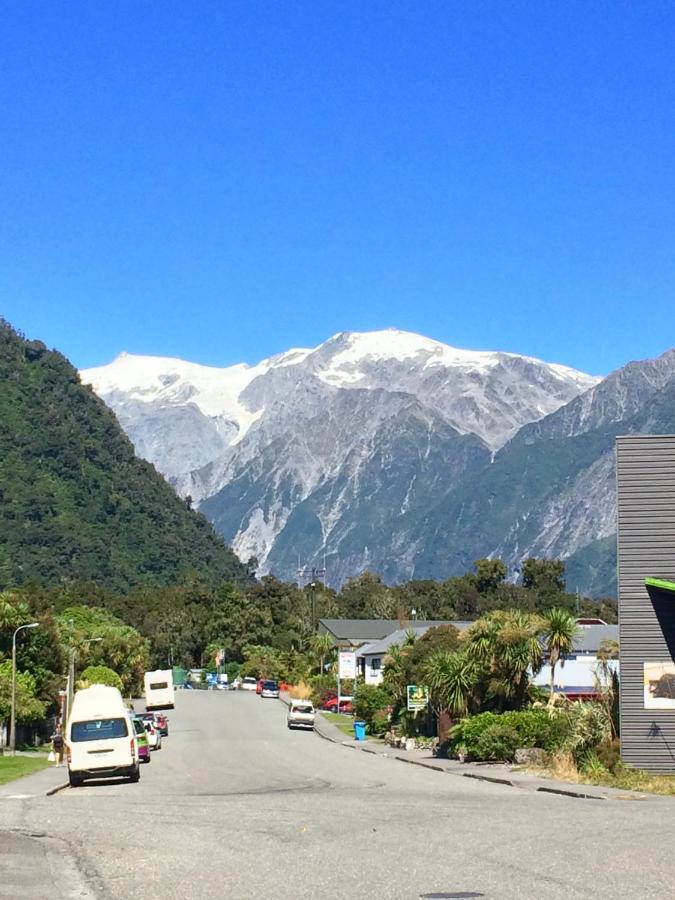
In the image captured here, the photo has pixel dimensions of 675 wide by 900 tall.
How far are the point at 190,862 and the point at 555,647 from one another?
36761mm

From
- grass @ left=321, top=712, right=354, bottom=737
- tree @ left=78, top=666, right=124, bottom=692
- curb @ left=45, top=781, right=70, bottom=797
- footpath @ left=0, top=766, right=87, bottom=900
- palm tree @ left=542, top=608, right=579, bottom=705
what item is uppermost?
palm tree @ left=542, top=608, right=579, bottom=705

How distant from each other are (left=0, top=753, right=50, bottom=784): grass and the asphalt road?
15.8 feet

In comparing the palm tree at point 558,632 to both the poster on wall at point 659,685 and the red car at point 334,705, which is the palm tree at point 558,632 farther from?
the red car at point 334,705

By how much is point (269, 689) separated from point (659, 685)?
91280 mm

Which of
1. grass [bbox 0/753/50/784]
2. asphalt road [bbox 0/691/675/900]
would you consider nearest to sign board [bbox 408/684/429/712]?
grass [bbox 0/753/50/784]

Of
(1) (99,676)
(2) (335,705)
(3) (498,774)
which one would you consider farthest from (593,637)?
(3) (498,774)

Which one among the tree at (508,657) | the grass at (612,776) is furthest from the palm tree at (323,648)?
the grass at (612,776)

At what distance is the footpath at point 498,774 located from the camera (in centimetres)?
3017

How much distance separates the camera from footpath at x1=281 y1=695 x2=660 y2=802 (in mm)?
30173

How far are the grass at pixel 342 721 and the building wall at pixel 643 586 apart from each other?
1636 inches

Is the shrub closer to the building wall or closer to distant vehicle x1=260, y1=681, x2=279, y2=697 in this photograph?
the building wall

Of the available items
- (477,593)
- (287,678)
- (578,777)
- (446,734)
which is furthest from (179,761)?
(477,593)

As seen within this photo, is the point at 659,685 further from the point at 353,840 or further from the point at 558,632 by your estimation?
the point at 558,632

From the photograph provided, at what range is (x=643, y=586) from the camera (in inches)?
1372
